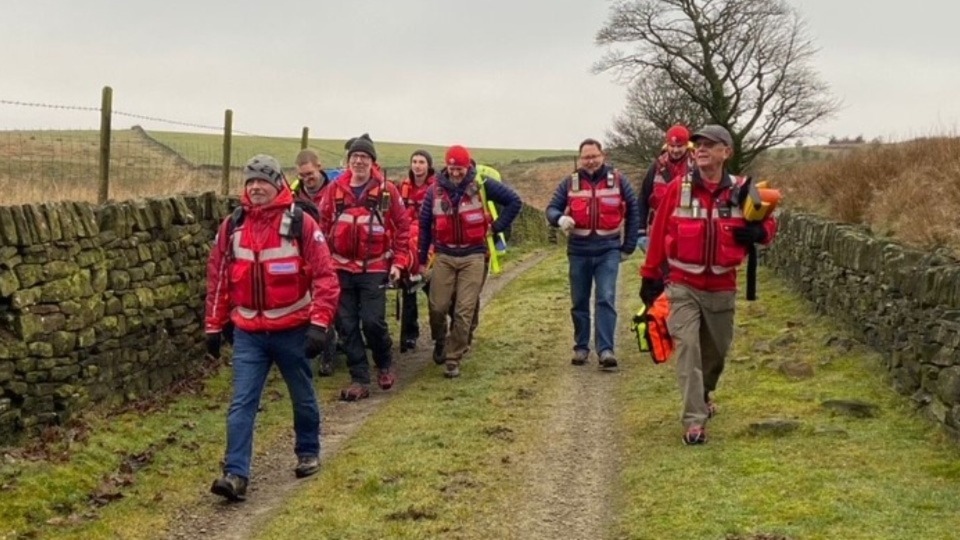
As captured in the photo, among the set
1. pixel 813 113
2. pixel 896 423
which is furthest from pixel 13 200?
pixel 813 113

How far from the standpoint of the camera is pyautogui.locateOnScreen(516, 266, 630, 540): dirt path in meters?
6.31

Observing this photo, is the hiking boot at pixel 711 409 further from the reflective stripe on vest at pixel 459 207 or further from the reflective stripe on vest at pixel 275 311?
the reflective stripe on vest at pixel 275 311

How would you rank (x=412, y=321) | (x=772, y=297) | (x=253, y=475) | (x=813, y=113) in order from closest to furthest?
(x=253, y=475)
(x=412, y=321)
(x=772, y=297)
(x=813, y=113)

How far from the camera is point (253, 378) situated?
278 inches

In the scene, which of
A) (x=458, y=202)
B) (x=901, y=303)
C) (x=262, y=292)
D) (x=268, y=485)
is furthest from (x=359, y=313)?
(x=901, y=303)

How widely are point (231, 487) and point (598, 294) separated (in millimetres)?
5181

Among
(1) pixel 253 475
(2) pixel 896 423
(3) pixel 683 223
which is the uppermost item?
(3) pixel 683 223

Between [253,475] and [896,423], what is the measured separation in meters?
4.84

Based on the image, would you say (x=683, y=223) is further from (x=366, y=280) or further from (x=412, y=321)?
(x=412, y=321)

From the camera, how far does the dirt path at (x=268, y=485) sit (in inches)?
253

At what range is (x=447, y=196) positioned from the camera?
34.7 feet

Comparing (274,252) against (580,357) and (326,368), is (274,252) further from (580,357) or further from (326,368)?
(580,357)

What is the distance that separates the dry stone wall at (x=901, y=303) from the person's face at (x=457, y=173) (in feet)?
13.3

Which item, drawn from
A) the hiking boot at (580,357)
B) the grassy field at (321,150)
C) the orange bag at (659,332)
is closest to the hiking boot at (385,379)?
the hiking boot at (580,357)
